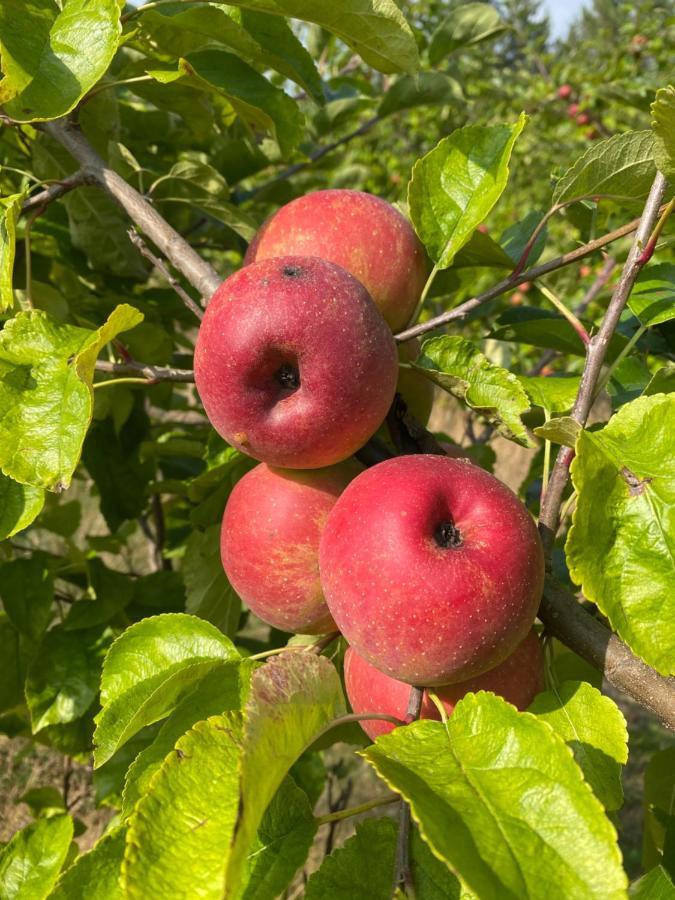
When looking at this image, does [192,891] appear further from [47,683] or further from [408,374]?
[47,683]

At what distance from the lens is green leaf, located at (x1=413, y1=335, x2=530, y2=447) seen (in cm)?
89

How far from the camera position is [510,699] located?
0.89 meters

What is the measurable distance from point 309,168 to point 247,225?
3.78 ft

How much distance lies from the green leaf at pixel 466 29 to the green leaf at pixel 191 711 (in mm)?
1817

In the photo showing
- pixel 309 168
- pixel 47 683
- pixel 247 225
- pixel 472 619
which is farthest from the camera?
pixel 309 168

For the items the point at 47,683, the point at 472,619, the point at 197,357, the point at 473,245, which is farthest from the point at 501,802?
the point at 47,683

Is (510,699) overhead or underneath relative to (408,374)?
underneath

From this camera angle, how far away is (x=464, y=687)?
881 millimetres

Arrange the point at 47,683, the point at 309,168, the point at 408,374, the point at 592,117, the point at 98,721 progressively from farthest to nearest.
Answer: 1. the point at 592,117
2. the point at 309,168
3. the point at 47,683
4. the point at 408,374
5. the point at 98,721

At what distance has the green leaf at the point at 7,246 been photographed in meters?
0.96

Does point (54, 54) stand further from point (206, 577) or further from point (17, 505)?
point (206, 577)

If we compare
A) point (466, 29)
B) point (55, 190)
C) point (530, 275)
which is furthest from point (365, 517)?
point (466, 29)

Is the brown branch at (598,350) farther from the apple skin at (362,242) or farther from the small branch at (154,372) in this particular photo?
the small branch at (154,372)

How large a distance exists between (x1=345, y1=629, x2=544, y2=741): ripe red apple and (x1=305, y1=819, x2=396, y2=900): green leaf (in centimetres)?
10
